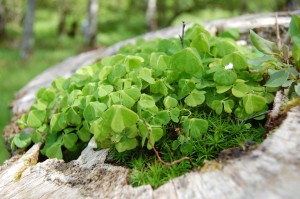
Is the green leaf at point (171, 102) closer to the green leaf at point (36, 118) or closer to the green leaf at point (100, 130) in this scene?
the green leaf at point (100, 130)

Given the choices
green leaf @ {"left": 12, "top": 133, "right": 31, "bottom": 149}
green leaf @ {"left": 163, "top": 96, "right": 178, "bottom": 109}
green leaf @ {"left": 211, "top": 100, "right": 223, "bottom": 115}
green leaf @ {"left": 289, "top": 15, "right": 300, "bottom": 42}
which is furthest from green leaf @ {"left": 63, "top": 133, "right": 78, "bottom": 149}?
green leaf @ {"left": 289, "top": 15, "right": 300, "bottom": 42}

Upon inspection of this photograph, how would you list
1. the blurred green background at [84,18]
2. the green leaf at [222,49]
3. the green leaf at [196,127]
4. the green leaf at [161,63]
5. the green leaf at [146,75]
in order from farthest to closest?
the blurred green background at [84,18] → the green leaf at [222,49] → the green leaf at [161,63] → the green leaf at [146,75] → the green leaf at [196,127]

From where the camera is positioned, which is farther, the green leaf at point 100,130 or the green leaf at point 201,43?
the green leaf at point 201,43

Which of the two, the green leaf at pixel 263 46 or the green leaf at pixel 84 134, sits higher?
the green leaf at pixel 263 46

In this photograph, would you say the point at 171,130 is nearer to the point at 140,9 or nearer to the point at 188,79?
the point at 188,79

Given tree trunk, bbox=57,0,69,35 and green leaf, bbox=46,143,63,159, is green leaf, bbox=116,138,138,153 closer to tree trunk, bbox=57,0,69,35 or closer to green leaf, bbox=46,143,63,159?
green leaf, bbox=46,143,63,159

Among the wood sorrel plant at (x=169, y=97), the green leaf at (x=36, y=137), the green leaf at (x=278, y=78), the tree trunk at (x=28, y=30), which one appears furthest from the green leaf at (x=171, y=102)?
the tree trunk at (x=28, y=30)

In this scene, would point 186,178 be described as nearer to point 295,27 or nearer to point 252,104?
point 252,104
